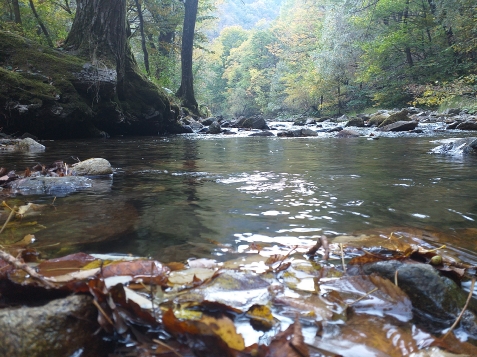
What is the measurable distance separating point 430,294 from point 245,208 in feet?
4.73

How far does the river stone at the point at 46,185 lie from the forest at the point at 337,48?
7699 mm

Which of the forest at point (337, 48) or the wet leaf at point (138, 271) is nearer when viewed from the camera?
the wet leaf at point (138, 271)

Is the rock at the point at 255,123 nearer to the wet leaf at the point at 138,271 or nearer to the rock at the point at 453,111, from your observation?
the rock at the point at 453,111

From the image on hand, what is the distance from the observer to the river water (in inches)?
71.9

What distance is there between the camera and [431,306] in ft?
3.83

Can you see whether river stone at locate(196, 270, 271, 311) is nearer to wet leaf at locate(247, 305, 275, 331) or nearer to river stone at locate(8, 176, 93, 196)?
wet leaf at locate(247, 305, 275, 331)

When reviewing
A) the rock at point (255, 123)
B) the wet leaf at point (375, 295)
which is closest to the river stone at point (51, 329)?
the wet leaf at point (375, 295)

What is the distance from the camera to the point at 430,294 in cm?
118

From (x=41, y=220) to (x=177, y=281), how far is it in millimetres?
1313

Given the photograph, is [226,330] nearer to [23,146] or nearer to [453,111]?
[23,146]

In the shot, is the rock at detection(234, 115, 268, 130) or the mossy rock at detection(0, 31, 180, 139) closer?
the mossy rock at detection(0, 31, 180, 139)

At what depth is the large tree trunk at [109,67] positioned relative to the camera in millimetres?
8734

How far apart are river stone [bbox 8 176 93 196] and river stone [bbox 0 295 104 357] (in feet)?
7.26

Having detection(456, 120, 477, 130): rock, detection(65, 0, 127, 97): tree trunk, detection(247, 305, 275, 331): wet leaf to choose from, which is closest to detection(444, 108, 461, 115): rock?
detection(456, 120, 477, 130): rock
